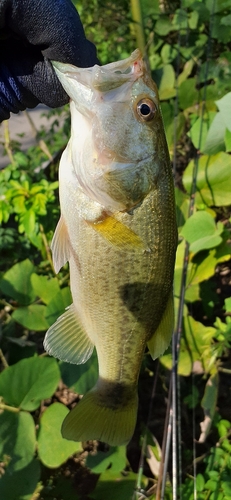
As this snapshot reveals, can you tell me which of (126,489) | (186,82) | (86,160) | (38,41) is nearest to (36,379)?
(126,489)

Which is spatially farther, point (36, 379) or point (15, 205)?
point (15, 205)

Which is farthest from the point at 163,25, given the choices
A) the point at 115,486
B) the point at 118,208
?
the point at 115,486

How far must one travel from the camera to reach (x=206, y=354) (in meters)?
1.86

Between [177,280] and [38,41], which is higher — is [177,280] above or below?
below

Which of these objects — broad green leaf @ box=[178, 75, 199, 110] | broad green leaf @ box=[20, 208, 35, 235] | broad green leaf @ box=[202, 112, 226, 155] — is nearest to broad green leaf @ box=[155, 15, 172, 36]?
broad green leaf @ box=[178, 75, 199, 110]

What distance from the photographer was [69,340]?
1.20m

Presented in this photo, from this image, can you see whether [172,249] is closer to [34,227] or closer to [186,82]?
[34,227]

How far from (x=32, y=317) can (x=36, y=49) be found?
1.05 metres

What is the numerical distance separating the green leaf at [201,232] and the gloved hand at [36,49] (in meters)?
0.73

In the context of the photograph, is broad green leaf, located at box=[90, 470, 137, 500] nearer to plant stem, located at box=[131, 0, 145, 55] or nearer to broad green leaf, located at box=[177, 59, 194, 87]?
broad green leaf, located at box=[177, 59, 194, 87]

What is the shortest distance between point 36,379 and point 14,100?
3.19ft

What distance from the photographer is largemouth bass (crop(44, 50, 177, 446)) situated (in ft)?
3.35

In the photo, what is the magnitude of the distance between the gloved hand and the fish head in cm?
14

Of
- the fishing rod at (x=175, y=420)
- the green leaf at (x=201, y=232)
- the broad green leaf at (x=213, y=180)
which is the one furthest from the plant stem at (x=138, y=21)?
the green leaf at (x=201, y=232)
